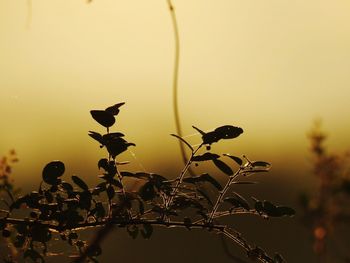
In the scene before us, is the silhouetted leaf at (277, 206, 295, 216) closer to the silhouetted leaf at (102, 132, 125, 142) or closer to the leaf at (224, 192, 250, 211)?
the leaf at (224, 192, 250, 211)

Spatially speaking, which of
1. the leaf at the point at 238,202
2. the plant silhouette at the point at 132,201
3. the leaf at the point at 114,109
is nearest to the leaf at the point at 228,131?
the plant silhouette at the point at 132,201

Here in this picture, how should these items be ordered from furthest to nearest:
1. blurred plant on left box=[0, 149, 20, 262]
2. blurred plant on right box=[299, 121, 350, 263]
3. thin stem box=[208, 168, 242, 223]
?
blurred plant on right box=[299, 121, 350, 263], blurred plant on left box=[0, 149, 20, 262], thin stem box=[208, 168, 242, 223]

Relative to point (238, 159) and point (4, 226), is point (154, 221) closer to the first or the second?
point (238, 159)

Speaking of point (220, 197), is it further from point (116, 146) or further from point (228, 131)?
point (116, 146)

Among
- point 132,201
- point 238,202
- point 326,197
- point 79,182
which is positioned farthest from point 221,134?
point 326,197

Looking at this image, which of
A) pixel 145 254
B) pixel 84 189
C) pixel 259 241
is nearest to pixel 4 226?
pixel 84 189

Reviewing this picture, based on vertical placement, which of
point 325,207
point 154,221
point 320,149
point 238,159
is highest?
point 238,159

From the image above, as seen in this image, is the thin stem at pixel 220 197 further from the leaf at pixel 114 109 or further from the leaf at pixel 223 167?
the leaf at pixel 114 109

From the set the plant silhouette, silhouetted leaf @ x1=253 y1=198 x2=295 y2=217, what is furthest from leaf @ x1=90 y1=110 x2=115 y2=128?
silhouetted leaf @ x1=253 y1=198 x2=295 y2=217
